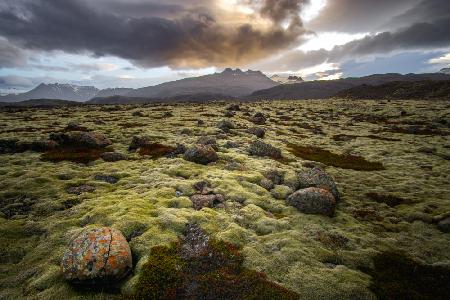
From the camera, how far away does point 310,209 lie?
59.1ft

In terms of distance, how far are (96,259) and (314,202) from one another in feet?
41.9

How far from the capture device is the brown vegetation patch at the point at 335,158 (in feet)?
96.8

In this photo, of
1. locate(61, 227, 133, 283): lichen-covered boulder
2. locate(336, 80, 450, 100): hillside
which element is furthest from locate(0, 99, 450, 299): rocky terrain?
locate(336, 80, 450, 100): hillside

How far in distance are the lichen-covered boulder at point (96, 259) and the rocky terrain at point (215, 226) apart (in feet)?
0.15

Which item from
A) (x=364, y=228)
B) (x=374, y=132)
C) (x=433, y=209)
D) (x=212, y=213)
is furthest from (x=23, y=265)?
(x=374, y=132)

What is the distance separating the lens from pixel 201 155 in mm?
26906

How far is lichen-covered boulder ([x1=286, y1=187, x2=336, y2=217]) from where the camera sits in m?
17.8

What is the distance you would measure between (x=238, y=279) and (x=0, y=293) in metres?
9.06

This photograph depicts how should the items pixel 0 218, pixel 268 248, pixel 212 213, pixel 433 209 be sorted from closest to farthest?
1. pixel 268 248
2. pixel 0 218
3. pixel 212 213
4. pixel 433 209

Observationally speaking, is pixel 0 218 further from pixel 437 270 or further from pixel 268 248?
pixel 437 270

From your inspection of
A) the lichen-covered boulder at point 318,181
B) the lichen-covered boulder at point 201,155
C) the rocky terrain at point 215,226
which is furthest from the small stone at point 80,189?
the lichen-covered boulder at point 318,181

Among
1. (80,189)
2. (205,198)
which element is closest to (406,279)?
(205,198)

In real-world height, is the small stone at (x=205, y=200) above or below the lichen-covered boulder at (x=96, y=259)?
below

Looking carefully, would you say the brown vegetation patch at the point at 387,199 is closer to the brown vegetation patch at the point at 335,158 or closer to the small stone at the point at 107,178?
the brown vegetation patch at the point at 335,158
